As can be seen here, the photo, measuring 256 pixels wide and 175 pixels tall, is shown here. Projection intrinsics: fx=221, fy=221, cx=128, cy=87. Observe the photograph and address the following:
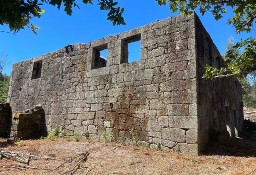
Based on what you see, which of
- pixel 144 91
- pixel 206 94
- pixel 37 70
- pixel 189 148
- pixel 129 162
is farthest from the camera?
pixel 37 70

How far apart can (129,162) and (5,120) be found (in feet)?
24.3

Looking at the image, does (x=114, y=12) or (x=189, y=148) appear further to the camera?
(x=189, y=148)

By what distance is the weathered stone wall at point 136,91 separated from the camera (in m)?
6.32

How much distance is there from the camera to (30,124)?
917cm

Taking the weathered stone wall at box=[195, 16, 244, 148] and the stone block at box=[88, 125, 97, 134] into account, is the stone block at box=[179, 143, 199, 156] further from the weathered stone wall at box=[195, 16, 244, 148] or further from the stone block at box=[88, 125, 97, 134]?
the stone block at box=[88, 125, 97, 134]

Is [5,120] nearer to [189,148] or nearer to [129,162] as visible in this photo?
[129,162]

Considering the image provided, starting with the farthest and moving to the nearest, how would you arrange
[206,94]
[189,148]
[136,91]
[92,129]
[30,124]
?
[30,124] < [92,129] < [136,91] < [206,94] < [189,148]

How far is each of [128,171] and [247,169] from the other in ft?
8.34

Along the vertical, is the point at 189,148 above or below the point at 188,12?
below

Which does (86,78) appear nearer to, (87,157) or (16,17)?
(87,157)

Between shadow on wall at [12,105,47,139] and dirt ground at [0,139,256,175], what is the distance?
2415 millimetres

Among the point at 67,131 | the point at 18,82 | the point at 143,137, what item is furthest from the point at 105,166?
the point at 18,82

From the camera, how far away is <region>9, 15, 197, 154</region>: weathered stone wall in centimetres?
632

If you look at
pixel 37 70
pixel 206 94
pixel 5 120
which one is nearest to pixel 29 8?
pixel 206 94
